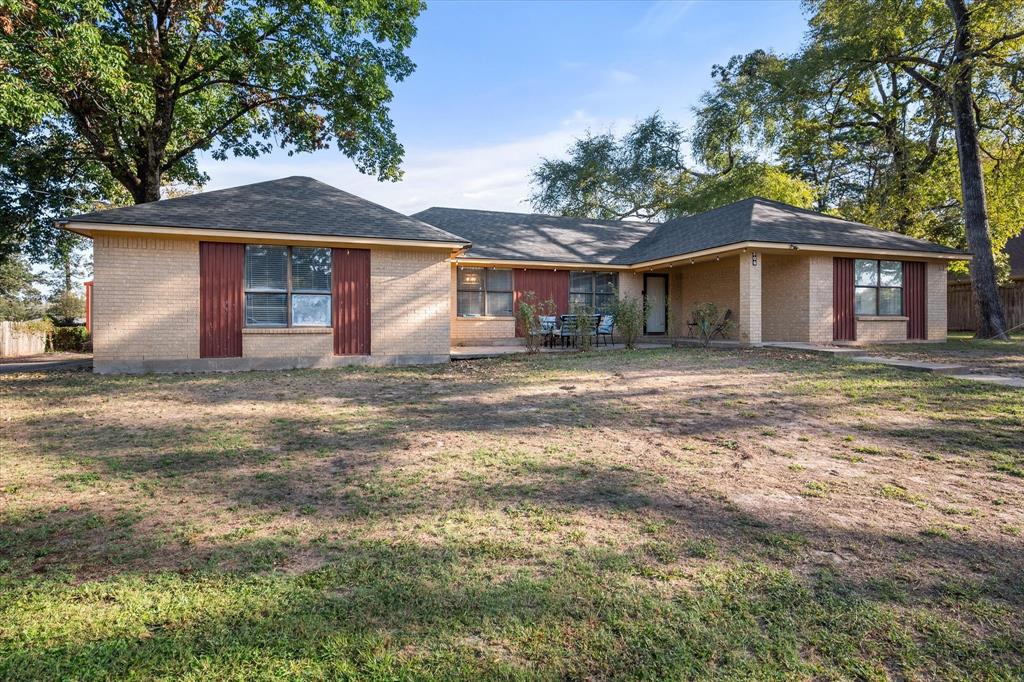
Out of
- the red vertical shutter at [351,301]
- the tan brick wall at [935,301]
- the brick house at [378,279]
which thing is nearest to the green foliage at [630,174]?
the tan brick wall at [935,301]

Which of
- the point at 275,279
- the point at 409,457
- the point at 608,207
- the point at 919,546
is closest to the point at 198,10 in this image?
the point at 275,279

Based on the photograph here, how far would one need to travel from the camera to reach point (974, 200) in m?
17.3

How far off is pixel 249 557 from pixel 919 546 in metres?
3.81

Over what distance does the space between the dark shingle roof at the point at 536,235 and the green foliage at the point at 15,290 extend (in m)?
24.7

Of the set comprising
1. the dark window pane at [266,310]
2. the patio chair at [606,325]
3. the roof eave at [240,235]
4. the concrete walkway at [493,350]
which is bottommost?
the concrete walkway at [493,350]

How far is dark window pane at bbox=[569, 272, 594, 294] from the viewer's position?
18.8 m

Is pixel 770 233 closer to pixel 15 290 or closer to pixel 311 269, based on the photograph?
pixel 311 269

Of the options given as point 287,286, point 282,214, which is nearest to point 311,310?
point 287,286

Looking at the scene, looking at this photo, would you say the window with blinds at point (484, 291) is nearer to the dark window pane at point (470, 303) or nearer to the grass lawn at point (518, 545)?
the dark window pane at point (470, 303)

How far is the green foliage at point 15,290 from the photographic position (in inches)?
1238

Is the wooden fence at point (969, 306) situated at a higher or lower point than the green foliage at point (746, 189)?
lower

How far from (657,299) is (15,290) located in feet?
137

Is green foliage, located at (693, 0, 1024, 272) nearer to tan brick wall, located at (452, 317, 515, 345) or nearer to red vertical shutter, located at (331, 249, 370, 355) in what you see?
tan brick wall, located at (452, 317, 515, 345)

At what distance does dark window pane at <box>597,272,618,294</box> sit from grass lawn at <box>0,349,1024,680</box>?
12.5 metres
